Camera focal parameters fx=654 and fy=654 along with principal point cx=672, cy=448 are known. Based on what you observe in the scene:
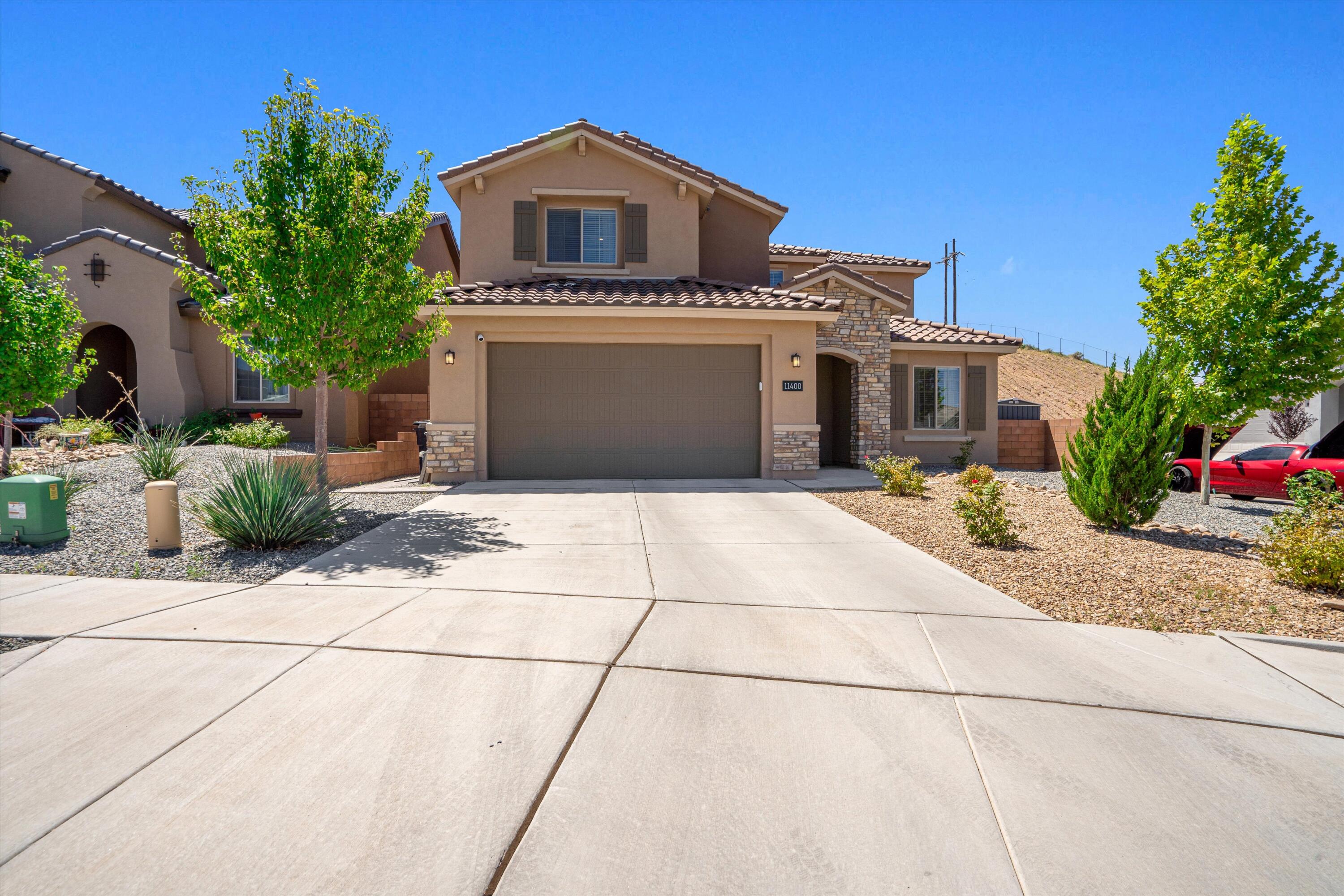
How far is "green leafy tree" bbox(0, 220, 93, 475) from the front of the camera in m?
9.27

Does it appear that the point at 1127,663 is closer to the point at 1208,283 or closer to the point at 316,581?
the point at 316,581

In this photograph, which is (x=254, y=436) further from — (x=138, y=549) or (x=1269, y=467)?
(x=1269, y=467)

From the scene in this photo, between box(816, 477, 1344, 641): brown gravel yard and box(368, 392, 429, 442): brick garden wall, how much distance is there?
12.0m

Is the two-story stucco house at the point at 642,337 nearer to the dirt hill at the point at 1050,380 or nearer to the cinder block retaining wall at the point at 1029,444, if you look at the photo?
the cinder block retaining wall at the point at 1029,444

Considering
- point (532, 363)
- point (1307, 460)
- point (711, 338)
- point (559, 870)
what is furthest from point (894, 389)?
point (559, 870)

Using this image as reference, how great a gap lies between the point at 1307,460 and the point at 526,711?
1458 centimetres

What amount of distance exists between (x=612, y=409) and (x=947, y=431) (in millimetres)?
9504

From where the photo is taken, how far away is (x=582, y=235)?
15.2 meters

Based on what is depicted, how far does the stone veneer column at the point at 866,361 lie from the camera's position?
16.0m

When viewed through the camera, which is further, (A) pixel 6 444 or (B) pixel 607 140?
(B) pixel 607 140

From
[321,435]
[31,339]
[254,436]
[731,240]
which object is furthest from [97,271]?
[731,240]

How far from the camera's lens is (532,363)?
13.0m

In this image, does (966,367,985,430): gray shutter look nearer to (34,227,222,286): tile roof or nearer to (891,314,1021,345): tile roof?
(891,314,1021,345): tile roof

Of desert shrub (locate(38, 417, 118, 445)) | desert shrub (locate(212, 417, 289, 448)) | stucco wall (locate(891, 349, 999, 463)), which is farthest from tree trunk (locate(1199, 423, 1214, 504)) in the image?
desert shrub (locate(38, 417, 118, 445))
